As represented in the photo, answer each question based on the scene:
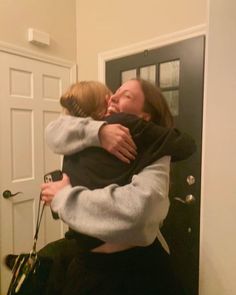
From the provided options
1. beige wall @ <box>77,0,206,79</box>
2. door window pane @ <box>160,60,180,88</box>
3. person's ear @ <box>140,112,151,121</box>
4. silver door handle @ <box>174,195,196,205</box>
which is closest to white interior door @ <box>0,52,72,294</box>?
beige wall @ <box>77,0,206,79</box>

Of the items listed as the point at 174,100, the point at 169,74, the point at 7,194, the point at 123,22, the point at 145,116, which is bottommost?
the point at 7,194

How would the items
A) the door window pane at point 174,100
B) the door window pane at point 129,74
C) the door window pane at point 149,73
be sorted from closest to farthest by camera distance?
the door window pane at point 174,100 < the door window pane at point 149,73 < the door window pane at point 129,74

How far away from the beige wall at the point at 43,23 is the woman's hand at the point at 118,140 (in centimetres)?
161

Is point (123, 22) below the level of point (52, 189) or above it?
above

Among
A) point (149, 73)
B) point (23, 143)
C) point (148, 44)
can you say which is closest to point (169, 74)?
point (149, 73)

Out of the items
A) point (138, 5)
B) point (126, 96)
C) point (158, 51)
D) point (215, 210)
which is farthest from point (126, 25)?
point (215, 210)

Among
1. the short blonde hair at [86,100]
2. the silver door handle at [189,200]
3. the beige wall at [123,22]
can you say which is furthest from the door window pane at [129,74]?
the short blonde hair at [86,100]

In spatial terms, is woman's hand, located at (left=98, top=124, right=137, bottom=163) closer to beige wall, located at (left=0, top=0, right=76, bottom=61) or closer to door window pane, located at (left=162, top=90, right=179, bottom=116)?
door window pane, located at (left=162, top=90, right=179, bottom=116)

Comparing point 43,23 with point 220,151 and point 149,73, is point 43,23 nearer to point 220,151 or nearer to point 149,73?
point 149,73

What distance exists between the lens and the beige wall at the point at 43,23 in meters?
1.98

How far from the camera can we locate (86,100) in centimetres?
91

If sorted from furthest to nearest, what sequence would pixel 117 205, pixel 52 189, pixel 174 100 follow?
pixel 174 100, pixel 52 189, pixel 117 205

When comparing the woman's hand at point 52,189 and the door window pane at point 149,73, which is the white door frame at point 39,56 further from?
the woman's hand at point 52,189

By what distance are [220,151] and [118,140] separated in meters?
0.48
